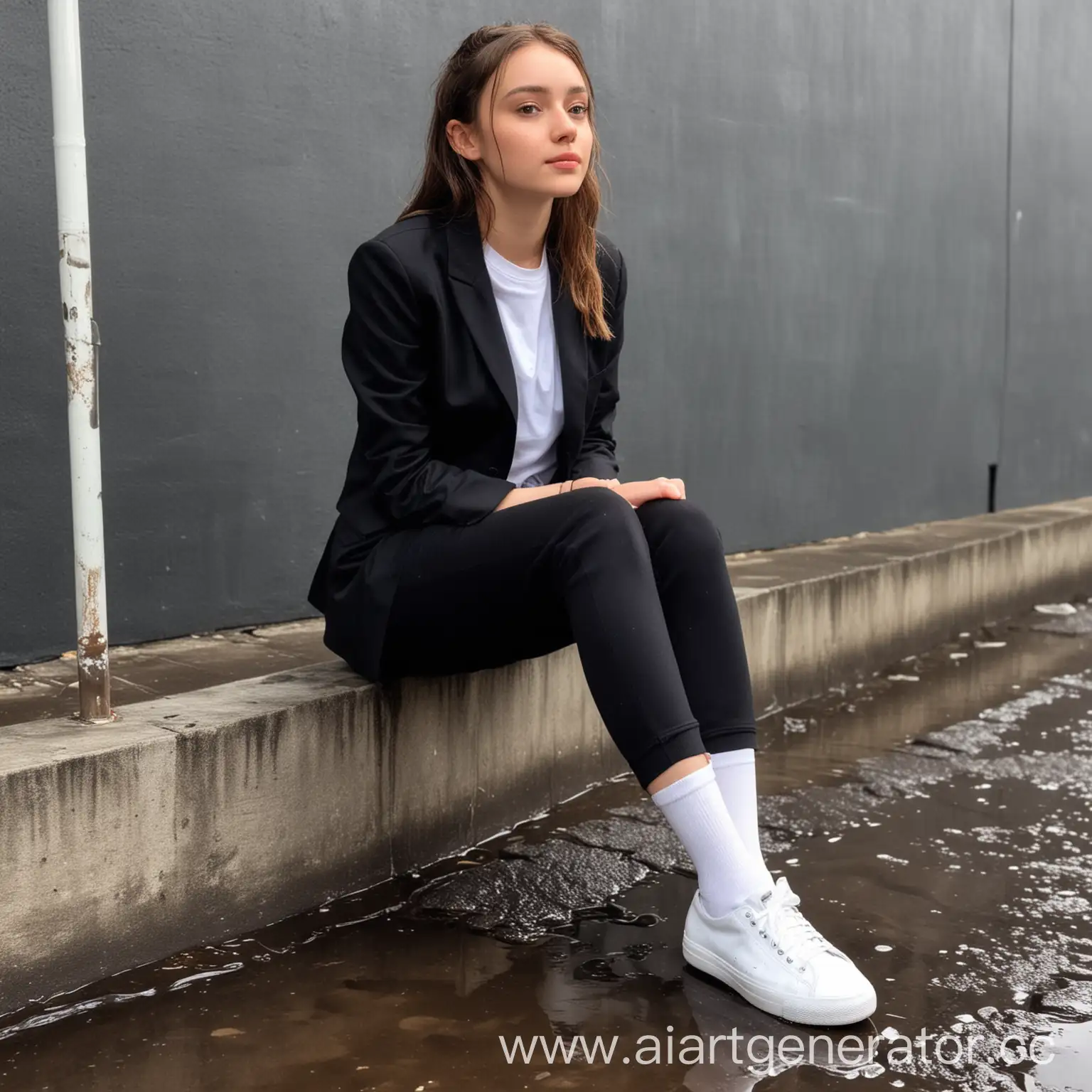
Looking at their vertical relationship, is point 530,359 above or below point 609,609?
above

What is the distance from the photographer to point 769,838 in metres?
2.80

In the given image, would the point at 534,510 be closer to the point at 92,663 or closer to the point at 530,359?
the point at 530,359

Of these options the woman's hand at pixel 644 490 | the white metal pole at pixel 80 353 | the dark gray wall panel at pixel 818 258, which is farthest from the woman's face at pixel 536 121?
the dark gray wall panel at pixel 818 258

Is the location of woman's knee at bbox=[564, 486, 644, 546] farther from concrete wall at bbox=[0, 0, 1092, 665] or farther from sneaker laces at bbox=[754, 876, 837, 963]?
concrete wall at bbox=[0, 0, 1092, 665]

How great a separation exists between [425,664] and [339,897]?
426 millimetres

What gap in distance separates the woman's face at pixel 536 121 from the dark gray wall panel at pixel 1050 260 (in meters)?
4.94

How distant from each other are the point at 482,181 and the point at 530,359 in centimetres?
33

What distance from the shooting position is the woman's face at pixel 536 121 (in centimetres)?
232

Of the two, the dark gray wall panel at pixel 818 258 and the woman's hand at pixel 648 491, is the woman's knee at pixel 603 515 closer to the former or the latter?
the woman's hand at pixel 648 491

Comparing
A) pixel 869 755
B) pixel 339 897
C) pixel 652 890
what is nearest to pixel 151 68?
pixel 339 897

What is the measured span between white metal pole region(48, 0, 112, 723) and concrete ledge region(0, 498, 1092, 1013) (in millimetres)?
126

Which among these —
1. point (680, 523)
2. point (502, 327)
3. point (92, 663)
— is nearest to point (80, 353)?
point (92, 663)

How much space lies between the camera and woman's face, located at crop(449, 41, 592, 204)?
7.62 ft

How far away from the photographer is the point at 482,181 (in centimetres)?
247
